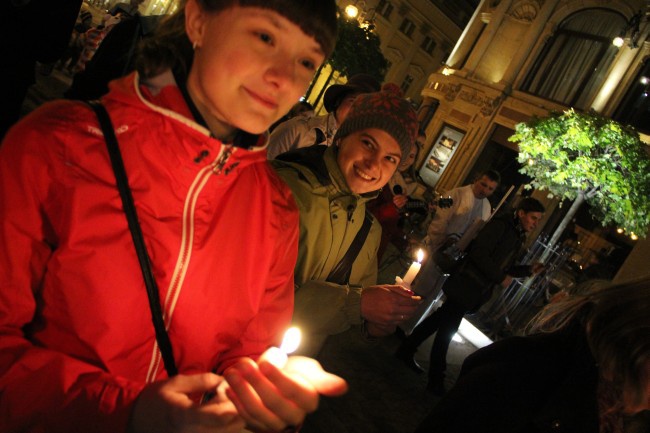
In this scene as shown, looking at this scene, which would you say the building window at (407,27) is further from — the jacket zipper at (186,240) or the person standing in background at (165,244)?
the jacket zipper at (186,240)

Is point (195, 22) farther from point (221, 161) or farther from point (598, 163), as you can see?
point (598, 163)

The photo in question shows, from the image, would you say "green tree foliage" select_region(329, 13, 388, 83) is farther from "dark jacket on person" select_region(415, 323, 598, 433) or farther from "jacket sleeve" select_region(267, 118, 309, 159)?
"dark jacket on person" select_region(415, 323, 598, 433)

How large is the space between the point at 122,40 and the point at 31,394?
229cm

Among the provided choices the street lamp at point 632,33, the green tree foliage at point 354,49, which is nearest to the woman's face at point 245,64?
the street lamp at point 632,33

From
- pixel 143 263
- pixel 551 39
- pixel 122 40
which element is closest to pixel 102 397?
pixel 143 263

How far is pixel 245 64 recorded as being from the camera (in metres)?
1.31

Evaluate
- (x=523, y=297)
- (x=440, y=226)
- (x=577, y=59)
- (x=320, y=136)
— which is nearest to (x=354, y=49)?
(x=577, y=59)

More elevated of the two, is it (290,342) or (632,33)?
(632,33)

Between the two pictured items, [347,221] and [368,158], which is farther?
[368,158]

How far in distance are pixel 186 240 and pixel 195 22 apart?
0.83m

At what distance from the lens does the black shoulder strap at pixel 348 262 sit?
2.36 metres

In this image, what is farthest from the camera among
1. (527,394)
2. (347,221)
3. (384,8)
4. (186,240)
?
(384,8)

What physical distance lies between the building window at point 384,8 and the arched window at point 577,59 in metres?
22.3

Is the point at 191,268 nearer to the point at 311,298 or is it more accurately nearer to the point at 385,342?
the point at 311,298
